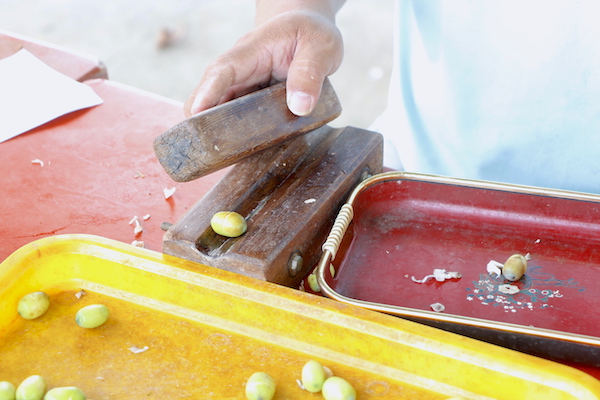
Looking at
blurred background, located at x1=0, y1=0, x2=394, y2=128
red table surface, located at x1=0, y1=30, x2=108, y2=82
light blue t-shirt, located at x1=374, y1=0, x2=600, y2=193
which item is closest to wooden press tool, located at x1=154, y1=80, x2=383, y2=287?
light blue t-shirt, located at x1=374, y1=0, x2=600, y2=193

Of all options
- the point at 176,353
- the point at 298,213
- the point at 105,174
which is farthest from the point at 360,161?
the point at 105,174

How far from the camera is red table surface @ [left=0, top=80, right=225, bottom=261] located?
115 cm

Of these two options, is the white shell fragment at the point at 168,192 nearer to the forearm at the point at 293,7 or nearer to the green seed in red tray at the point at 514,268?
the forearm at the point at 293,7

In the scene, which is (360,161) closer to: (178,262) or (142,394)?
(178,262)

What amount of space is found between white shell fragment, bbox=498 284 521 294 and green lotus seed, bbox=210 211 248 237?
41 centimetres

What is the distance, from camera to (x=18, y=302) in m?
0.93

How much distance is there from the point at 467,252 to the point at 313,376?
0.37 meters

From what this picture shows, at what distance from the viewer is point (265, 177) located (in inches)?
40.9

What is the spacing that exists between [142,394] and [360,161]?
1.80ft

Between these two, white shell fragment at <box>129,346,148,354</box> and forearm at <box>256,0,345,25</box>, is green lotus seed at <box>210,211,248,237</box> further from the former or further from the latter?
forearm at <box>256,0,345,25</box>

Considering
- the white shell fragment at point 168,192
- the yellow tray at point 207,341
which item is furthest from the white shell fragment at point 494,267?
the white shell fragment at point 168,192

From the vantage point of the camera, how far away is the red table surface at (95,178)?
1153mm

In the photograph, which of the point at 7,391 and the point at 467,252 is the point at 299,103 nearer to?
the point at 467,252

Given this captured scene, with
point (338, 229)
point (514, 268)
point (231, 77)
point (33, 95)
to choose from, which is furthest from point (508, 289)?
point (33, 95)
